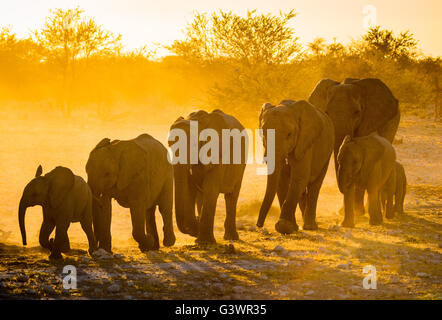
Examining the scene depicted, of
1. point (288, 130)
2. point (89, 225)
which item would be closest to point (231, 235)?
point (288, 130)

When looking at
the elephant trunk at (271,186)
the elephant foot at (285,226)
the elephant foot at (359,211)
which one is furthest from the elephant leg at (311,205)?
the elephant foot at (359,211)

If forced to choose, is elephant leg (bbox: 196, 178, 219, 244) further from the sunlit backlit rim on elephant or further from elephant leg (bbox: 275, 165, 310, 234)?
elephant leg (bbox: 275, 165, 310, 234)

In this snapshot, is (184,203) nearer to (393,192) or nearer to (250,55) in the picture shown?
(393,192)

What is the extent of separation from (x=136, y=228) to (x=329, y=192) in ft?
34.4

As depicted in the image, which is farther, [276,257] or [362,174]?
[362,174]

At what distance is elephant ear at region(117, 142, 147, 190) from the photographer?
10.9m

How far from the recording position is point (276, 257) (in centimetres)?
1023

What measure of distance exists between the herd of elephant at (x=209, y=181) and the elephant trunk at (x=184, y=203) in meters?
0.02

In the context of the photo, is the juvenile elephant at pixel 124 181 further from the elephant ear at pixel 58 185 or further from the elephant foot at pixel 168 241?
the elephant foot at pixel 168 241

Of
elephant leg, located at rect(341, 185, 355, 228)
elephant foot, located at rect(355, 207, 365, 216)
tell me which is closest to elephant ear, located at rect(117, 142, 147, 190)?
elephant leg, located at rect(341, 185, 355, 228)

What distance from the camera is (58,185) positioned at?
1052 cm

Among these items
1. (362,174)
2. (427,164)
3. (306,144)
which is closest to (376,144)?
(362,174)

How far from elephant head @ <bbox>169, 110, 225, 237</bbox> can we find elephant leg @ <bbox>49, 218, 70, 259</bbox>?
1.79m
